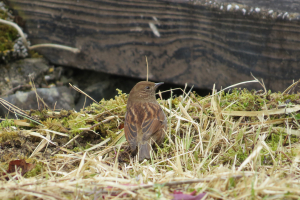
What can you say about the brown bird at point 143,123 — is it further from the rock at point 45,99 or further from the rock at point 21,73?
the rock at point 21,73

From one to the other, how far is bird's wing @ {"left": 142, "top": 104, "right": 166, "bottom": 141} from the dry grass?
115 mm

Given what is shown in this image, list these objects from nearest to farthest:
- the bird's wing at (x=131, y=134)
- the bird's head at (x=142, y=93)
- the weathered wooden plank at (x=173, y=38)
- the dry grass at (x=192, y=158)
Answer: the dry grass at (x=192, y=158) < the bird's wing at (x=131, y=134) < the bird's head at (x=142, y=93) < the weathered wooden plank at (x=173, y=38)

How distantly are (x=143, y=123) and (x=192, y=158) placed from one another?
0.93 meters

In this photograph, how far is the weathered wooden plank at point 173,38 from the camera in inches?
202

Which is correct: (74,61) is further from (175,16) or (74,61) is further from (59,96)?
(175,16)

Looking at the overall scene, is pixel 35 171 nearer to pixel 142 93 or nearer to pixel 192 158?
Answer: pixel 192 158

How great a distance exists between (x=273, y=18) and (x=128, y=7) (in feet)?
7.60

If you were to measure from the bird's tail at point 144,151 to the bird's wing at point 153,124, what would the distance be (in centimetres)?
13

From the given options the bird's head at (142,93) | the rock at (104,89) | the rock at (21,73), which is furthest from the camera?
the rock at (104,89)

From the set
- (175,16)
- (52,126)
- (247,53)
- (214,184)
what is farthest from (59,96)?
(214,184)

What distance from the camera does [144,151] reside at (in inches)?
150

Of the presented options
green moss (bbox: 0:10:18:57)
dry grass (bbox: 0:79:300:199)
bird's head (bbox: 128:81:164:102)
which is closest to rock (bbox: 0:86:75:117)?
green moss (bbox: 0:10:18:57)

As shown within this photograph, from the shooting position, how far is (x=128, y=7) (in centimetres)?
584

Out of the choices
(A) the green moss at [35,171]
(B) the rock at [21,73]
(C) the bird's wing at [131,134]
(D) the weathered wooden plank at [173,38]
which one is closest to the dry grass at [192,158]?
(A) the green moss at [35,171]
